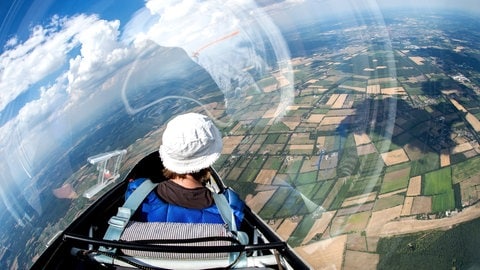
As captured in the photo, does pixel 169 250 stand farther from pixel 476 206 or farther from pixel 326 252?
pixel 476 206

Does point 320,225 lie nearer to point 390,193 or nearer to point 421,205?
point 390,193

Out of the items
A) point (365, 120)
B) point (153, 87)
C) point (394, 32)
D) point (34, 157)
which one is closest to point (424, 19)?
point (394, 32)

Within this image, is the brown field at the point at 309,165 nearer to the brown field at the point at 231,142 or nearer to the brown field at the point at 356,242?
the brown field at the point at 231,142

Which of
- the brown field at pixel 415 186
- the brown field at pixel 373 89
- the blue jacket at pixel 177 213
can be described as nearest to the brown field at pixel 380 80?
the brown field at pixel 373 89

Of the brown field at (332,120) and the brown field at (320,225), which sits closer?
the brown field at (320,225)

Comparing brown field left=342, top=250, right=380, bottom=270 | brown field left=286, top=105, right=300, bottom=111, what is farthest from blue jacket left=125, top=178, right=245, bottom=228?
brown field left=286, top=105, right=300, bottom=111

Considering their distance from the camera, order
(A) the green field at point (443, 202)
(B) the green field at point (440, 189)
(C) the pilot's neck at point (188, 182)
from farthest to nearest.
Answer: (B) the green field at point (440, 189) < (A) the green field at point (443, 202) < (C) the pilot's neck at point (188, 182)
